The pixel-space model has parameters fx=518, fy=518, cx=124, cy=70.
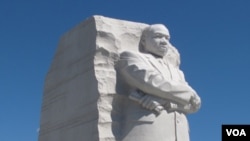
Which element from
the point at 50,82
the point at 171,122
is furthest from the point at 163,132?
the point at 50,82

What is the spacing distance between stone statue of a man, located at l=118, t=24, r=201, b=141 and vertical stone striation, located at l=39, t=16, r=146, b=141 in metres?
0.24

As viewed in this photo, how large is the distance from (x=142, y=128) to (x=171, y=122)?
0.53m

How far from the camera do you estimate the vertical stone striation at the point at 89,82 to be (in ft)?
27.5

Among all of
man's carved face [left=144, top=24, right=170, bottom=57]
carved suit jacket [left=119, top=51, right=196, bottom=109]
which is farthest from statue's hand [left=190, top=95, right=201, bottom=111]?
man's carved face [left=144, top=24, right=170, bottom=57]

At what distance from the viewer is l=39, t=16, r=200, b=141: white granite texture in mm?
8328

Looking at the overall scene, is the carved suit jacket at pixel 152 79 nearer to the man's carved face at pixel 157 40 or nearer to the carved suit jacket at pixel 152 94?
the carved suit jacket at pixel 152 94

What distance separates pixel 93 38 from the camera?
8.77 meters

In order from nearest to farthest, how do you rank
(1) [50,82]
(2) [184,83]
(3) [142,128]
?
1. (3) [142,128]
2. (2) [184,83]
3. (1) [50,82]

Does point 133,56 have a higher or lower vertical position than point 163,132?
higher

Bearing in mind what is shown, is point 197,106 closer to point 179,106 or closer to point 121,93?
point 179,106

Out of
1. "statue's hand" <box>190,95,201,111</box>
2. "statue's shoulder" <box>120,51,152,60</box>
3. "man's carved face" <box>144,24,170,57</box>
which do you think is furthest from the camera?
"man's carved face" <box>144,24,170,57</box>

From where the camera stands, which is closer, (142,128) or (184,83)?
(142,128)

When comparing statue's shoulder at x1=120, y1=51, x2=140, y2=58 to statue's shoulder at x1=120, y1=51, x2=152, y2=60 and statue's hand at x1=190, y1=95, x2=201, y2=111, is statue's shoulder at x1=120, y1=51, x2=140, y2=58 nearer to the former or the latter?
statue's shoulder at x1=120, y1=51, x2=152, y2=60

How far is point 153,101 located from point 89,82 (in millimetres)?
1141
